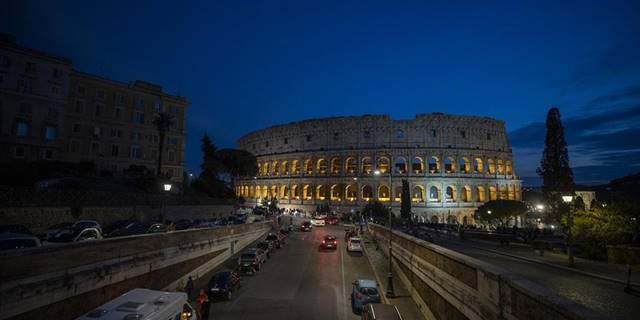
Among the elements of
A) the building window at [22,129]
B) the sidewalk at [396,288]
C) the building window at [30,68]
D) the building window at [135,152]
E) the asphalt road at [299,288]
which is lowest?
the asphalt road at [299,288]

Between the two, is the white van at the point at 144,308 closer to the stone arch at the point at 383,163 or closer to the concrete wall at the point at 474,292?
the concrete wall at the point at 474,292

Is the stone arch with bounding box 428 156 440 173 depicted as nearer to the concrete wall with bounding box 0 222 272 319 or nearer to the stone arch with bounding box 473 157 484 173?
the stone arch with bounding box 473 157 484 173

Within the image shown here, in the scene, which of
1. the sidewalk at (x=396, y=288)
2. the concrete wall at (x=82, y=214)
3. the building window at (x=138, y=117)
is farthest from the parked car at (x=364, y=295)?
the building window at (x=138, y=117)

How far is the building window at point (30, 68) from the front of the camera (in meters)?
39.2

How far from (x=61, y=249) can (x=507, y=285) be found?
13656mm

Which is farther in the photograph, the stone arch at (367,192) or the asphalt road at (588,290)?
the stone arch at (367,192)

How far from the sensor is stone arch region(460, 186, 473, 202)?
74375 mm

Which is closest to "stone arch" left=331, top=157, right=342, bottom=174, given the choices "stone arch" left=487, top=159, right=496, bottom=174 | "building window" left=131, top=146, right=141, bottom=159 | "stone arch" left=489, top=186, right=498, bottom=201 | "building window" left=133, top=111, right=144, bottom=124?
"stone arch" left=487, top=159, right=496, bottom=174

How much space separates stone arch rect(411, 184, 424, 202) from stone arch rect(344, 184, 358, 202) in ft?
43.6

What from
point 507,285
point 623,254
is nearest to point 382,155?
point 623,254

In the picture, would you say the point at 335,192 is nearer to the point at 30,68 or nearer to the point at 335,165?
the point at 335,165

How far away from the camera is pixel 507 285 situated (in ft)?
24.2

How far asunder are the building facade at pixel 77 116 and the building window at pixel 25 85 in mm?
90

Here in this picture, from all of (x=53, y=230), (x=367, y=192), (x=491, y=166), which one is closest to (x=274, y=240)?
(x=53, y=230)
